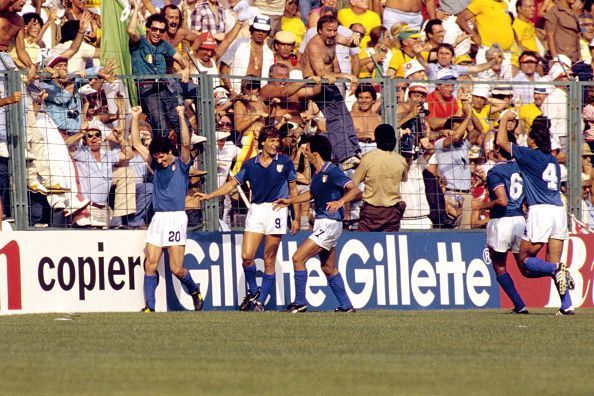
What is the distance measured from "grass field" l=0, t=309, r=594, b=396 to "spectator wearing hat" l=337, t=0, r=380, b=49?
6991 millimetres

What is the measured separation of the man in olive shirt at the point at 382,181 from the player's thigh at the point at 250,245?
149cm

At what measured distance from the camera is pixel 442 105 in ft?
61.8

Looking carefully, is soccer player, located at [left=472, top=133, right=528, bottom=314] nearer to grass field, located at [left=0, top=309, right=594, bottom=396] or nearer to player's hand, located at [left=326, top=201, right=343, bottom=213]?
grass field, located at [left=0, top=309, right=594, bottom=396]

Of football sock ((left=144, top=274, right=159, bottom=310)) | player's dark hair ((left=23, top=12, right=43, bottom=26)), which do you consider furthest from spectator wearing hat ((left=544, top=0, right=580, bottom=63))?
football sock ((left=144, top=274, right=159, bottom=310))

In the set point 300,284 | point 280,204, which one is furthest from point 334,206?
point 300,284

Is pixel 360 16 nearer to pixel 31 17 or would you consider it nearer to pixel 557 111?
pixel 557 111

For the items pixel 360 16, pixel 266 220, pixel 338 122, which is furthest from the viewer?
pixel 360 16

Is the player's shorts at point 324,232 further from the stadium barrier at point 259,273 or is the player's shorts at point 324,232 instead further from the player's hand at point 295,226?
the stadium barrier at point 259,273

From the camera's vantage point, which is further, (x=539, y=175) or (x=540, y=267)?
(x=539, y=175)

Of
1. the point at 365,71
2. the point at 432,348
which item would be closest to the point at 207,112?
the point at 365,71

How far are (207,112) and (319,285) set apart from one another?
2834 millimetres

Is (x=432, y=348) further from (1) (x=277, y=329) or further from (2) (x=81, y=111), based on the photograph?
(2) (x=81, y=111)

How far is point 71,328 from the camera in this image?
43.3 feet

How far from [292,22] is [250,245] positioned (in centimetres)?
529
